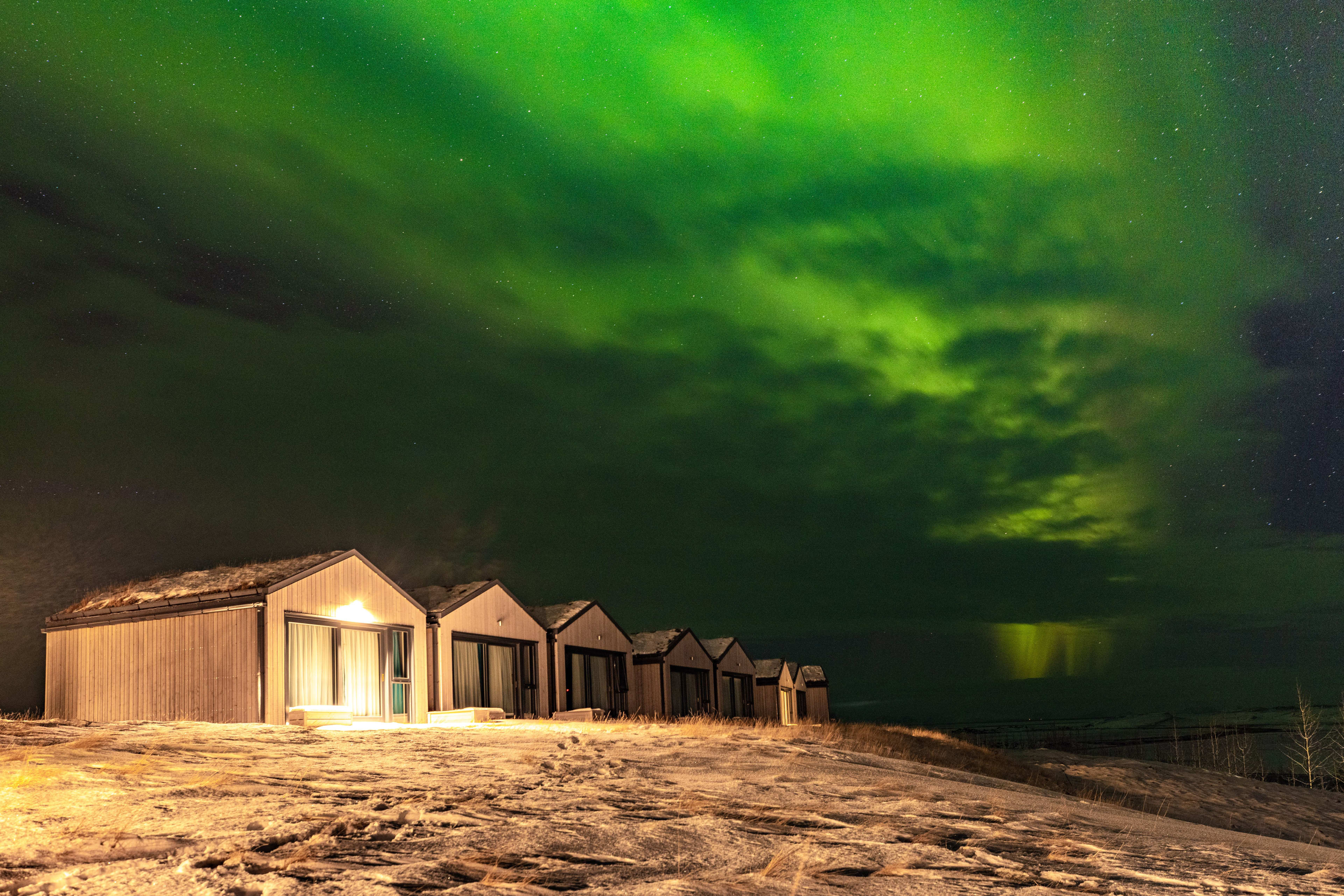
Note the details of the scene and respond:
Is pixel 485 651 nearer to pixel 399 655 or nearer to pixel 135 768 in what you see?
pixel 399 655

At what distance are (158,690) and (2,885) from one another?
62.8ft

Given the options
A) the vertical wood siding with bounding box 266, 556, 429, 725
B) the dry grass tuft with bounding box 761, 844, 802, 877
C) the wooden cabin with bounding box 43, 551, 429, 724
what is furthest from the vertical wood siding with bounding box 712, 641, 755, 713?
the dry grass tuft with bounding box 761, 844, 802, 877

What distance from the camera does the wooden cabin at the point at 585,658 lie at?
32.8 meters

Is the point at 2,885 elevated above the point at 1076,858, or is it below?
above

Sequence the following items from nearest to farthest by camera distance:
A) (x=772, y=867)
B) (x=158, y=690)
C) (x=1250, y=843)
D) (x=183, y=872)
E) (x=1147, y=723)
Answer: (x=183, y=872)
(x=772, y=867)
(x=1250, y=843)
(x=158, y=690)
(x=1147, y=723)

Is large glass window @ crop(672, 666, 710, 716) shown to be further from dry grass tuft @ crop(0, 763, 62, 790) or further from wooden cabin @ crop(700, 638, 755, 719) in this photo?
dry grass tuft @ crop(0, 763, 62, 790)

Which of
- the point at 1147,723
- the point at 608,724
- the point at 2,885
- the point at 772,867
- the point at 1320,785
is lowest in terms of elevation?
the point at 1147,723

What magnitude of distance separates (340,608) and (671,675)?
727 inches

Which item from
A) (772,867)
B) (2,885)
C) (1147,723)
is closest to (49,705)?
(2,885)

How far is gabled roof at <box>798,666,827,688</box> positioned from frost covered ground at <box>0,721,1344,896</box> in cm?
4433

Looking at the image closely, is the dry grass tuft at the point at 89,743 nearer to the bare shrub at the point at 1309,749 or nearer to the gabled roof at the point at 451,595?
the gabled roof at the point at 451,595

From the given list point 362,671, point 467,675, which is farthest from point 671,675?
point 362,671

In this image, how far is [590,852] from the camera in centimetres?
653

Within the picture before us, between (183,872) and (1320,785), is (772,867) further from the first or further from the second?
(1320,785)
